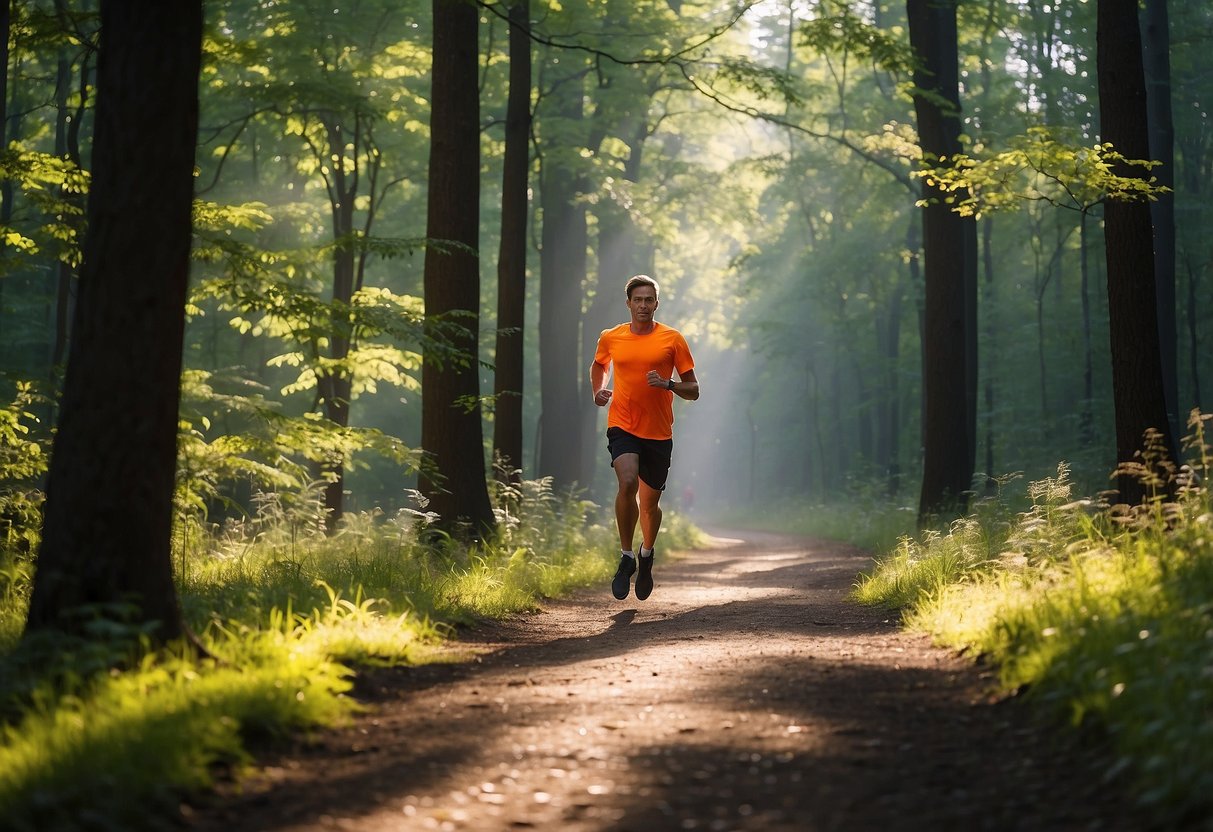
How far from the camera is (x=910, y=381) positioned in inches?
1626

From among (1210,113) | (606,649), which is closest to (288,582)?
(606,649)

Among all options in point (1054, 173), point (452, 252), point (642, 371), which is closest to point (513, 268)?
point (452, 252)

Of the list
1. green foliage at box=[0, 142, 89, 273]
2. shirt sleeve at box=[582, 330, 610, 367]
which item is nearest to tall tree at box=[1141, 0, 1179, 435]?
shirt sleeve at box=[582, 330, 610, 367]

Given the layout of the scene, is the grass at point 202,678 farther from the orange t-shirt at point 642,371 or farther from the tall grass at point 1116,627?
the tall grass at point 1116,627

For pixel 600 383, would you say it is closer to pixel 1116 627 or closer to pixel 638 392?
pixel 638 392

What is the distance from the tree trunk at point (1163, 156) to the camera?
17656 millimetres

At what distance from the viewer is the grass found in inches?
141

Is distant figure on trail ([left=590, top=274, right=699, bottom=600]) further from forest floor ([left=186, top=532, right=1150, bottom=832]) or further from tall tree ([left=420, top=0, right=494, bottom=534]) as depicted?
forest floor ([left=186, top=532, right=1150, bottom=832])

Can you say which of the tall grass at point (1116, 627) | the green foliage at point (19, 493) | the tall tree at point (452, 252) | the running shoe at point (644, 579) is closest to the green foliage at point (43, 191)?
the green foliage at point (19, 493)

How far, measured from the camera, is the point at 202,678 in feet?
15.6

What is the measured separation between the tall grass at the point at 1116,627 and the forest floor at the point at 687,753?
0.15m

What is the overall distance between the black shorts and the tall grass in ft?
7.75

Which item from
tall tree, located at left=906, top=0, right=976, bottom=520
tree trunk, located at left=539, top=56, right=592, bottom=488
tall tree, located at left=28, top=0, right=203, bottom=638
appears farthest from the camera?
tree trunk, located at left=539, top=56, right=592, bottom=488

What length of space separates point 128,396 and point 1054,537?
5924 mm
